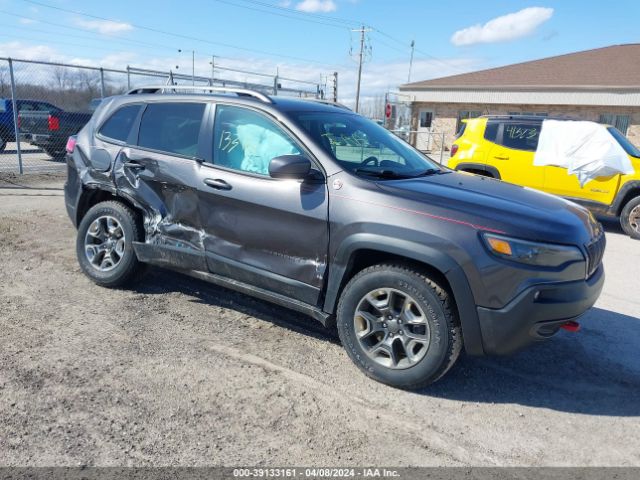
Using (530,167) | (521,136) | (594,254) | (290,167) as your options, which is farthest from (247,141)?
(521,136)

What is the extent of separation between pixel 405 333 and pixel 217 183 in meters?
1.80

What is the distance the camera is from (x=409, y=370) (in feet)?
10.8

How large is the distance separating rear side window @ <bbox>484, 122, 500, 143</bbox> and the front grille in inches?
250

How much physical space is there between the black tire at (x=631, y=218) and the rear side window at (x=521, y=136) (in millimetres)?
1830

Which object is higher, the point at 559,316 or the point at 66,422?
the point at 559,316

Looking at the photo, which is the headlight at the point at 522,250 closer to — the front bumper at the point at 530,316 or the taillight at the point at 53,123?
the front bumper at the point at 530,316

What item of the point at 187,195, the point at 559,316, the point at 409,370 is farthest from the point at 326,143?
the point at 559,316

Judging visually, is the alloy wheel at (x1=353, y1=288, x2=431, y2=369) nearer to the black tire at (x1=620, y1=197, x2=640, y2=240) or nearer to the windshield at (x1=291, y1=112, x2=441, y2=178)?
the windshield at (x1=291, y1=112, x2=441, y2=178)

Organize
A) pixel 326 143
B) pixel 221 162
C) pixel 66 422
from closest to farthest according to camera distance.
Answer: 1. pixel 66 422
2. pixel 326 143
3. pixel 221 162

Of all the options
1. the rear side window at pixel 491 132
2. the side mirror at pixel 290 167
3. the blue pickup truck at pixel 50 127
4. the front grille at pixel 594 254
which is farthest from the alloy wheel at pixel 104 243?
the blue pickup truck at pixel 50 127

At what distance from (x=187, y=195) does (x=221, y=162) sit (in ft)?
1.30

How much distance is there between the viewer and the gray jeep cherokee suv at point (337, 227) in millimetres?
3045

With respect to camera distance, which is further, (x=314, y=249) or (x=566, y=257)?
(x=314, y=249)

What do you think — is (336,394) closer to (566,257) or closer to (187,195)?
(566,257)
